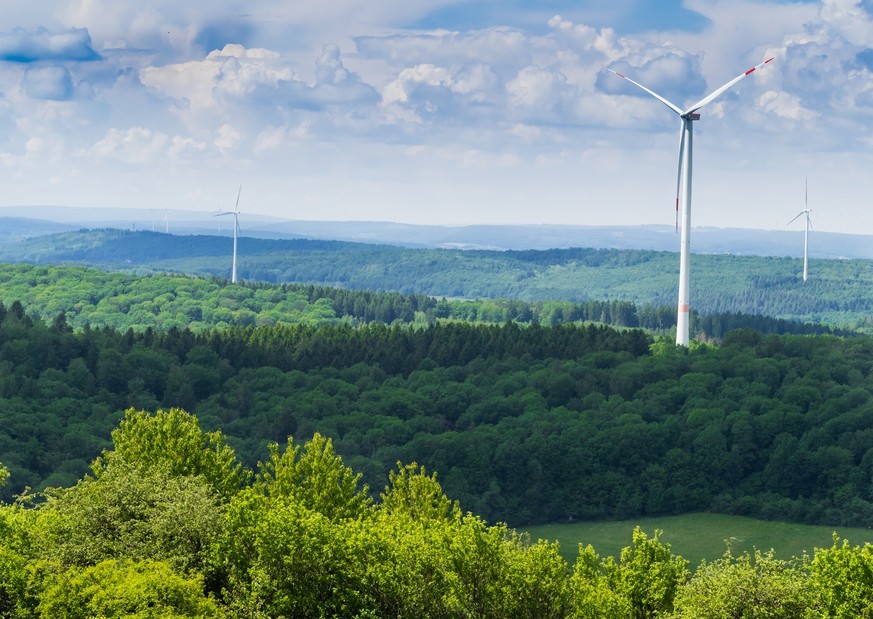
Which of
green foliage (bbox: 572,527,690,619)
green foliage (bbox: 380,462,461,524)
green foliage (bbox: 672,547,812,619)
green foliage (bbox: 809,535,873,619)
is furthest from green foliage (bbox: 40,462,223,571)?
green foliage (bbox: 809,535,873,619)

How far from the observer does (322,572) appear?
5503 centimetres

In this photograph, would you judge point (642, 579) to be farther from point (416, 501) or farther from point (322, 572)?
point (416, 501)

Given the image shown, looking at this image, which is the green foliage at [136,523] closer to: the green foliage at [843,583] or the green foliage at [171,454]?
the green foliage at [171,454]

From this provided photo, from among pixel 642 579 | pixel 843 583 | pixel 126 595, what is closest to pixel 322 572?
pixel 126 595

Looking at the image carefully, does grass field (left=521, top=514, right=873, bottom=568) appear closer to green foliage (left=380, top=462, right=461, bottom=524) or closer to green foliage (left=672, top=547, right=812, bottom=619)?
green foliage (left=380, top=462, right=461, bottom=524)

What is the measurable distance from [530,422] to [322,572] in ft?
393

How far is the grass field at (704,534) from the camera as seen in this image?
143 metres

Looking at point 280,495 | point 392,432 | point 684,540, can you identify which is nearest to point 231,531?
point 280,495

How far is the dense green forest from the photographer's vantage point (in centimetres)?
15850

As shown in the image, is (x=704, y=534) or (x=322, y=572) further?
(x=704, y=534)

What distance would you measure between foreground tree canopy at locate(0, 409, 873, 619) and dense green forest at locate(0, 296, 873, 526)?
78.2 meters

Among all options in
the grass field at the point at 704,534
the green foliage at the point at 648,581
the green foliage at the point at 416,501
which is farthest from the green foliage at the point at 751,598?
the grass field at the point at 704,534

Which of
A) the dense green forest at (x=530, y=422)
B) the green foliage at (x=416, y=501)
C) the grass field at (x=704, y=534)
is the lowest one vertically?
the grass field at (x=704, y=534)

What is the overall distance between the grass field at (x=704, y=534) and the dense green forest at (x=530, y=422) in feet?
10.5
